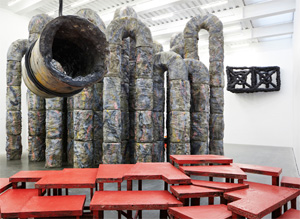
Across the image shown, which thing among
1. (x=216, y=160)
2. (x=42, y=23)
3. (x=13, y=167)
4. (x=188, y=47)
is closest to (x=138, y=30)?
→ (x=188, y=47)

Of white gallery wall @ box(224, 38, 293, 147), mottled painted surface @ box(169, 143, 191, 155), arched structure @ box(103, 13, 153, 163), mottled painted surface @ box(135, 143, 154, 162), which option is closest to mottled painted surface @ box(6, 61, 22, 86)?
arched structure @ box(103, 13, 153, 163)

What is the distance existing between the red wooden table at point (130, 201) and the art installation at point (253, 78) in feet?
30.7

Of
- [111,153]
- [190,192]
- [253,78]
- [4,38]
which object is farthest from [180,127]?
[4,38]

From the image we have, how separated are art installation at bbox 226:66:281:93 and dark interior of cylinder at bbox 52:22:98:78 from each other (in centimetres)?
961

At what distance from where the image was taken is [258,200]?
202 centimetres

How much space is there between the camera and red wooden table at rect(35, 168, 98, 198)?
222 cm

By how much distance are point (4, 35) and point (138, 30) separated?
600 centimetres

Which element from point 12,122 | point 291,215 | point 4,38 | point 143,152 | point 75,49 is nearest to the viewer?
point 75,49

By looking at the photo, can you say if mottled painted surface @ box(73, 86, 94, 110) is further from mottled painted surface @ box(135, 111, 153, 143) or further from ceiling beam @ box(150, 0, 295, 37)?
ceiling beam @ box(150, 0, 295, 37)

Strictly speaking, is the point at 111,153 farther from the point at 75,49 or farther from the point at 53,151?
the point at 75,49

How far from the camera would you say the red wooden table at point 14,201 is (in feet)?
6.21

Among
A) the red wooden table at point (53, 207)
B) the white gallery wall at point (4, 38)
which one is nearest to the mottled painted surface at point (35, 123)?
the white gallery wall at point (4, 38)

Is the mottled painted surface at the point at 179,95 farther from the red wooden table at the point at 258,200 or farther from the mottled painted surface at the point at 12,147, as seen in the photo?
the mottled painted surface at the point at 12,147

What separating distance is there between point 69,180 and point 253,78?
10.0 metres
